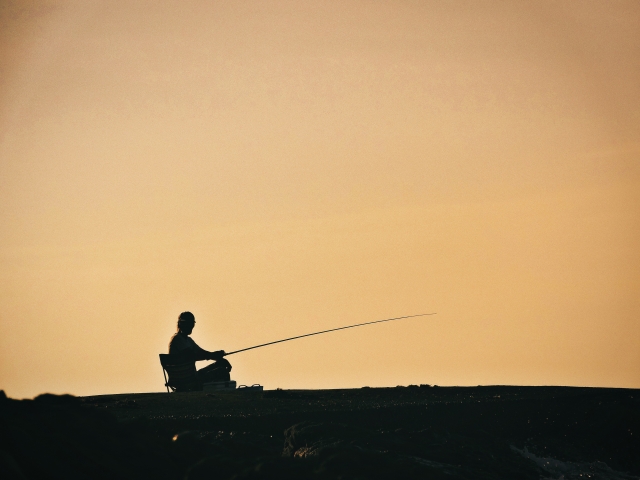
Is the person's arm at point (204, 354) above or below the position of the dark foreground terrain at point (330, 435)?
above

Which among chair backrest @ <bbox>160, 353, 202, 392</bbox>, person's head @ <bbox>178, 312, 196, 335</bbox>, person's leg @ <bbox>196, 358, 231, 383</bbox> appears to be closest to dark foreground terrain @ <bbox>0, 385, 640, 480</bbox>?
chair backrest @ <bbox>160, 353, 202, 392</bbox>

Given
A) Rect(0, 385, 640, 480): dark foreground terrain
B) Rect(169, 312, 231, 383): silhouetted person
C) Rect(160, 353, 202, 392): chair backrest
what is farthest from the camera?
Rect(169, 312, 231, 383): silhouetted person

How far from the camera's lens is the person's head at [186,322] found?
1653 centimetres

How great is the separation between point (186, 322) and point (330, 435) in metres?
5.49

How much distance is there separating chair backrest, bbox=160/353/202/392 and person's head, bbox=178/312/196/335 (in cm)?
73

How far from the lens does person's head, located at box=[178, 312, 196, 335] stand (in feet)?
54.2

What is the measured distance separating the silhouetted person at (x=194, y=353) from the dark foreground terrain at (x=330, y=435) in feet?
2.67

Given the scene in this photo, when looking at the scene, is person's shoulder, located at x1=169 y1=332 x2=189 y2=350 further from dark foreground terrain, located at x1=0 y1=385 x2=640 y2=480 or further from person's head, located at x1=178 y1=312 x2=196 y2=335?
dark foreground terrain, located at x1=0 y1=385 x2=640 y2=480

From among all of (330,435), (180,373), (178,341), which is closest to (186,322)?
(178,341)

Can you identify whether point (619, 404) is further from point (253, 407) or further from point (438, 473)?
point (253, 407)

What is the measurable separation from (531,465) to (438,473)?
1753 millimetres

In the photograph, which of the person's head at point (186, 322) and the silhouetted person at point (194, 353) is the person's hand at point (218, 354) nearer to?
the silhouetted person at point (194, 353)

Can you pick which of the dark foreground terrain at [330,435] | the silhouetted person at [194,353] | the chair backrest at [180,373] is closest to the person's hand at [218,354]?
the silhouetted person at [194,353]

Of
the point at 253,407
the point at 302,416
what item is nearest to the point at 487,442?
the point at 302,416
